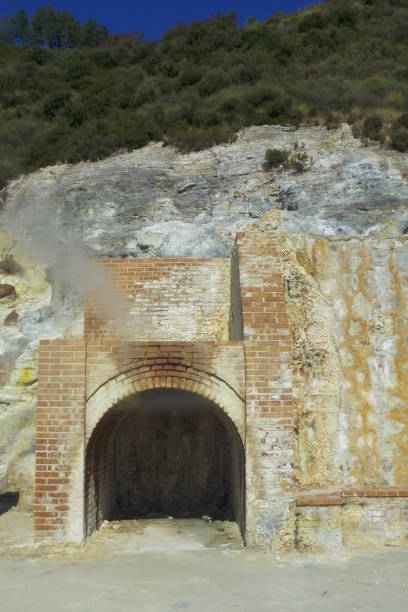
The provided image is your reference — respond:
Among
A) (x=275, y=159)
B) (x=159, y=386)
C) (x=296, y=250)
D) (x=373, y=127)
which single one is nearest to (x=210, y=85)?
(x=275, y=159)

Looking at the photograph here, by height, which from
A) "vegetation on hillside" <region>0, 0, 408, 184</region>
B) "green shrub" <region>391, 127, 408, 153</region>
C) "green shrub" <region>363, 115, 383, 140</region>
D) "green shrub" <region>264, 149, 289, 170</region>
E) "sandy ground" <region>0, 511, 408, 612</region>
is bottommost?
"sandy ground" <region>0, 511, 408, 612</region>

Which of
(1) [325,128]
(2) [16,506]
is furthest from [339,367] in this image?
(1) [325,128]

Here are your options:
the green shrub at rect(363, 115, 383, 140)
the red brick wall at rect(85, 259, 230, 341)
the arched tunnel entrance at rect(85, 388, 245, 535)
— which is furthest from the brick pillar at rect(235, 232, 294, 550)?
the green shrub at rect(363, 115, 383, 140)

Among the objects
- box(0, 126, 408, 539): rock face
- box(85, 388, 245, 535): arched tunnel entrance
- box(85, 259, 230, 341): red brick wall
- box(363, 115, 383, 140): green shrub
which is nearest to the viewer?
box(0, 126, 408, 539): rock face

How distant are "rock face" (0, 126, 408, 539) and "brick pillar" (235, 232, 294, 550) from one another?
67 cm

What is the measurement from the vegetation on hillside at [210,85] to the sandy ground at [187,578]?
12.0 m

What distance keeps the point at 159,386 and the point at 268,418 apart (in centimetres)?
145

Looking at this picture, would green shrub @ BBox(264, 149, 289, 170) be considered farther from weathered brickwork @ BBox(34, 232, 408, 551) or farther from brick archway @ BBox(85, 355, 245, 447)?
brick archway @ BBox(85, 355, 245, 447)

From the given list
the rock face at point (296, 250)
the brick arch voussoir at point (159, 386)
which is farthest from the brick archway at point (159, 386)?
the rock face at point (296, 250)

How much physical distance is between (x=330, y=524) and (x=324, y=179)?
10.0m

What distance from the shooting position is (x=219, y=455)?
10.6 meters

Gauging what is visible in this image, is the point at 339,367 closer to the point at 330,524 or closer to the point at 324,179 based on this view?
the point at 330,524

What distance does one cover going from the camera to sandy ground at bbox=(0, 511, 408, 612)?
5.21 metres

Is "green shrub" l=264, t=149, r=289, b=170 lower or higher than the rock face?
higher
